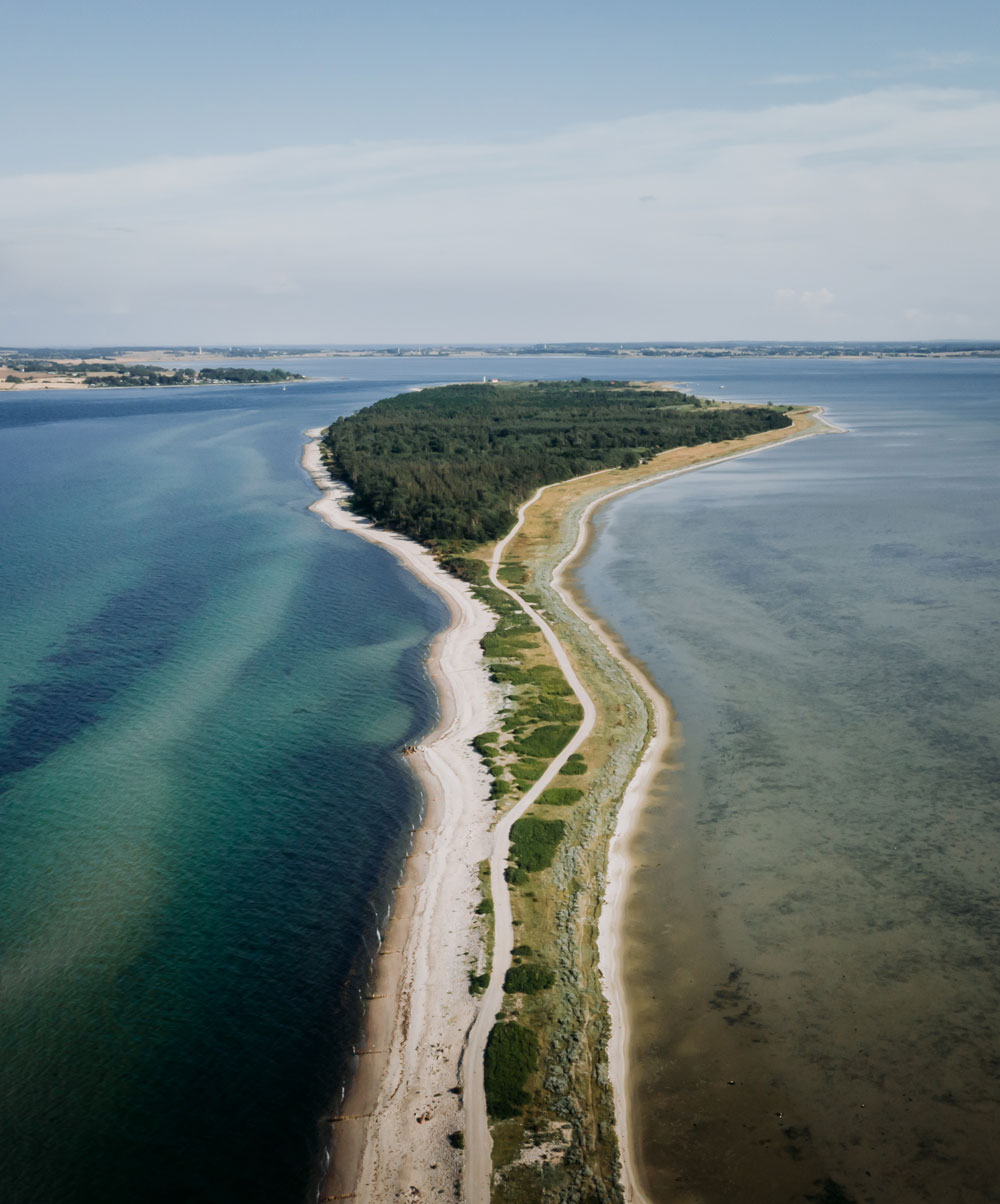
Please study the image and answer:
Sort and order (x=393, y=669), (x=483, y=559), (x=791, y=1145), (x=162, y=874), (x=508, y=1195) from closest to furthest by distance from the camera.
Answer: (x=508, y=1195) < (x=791, y=1145) < (x=162, y=874) < (x=393, y=669) < (x=483, y=559)

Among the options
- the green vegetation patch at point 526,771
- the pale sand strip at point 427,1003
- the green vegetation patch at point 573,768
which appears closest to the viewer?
the pale sand strip at point 427,1003

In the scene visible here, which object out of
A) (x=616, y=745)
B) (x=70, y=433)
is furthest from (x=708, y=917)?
(x=70, y=433)

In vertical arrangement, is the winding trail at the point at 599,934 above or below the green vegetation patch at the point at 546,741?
below

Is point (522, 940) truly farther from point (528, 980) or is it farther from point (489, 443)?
point (489, 443)

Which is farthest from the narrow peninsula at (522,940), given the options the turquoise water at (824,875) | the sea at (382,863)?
the turquoise water at (824,875)

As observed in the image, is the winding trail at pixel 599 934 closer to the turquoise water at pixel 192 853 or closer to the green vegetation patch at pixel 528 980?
the green vegetation patch at pixel 528 980

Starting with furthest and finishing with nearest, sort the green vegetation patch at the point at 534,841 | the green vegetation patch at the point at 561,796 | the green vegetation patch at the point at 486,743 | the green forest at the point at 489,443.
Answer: the green forest at the point at 489,443
the green vegetation patch at the point at 486,743
the green vegetation patch at the point at 561,796
the green vegetation patch at the point at 534,841

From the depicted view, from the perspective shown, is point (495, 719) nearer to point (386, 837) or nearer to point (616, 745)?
point (616, 745)
